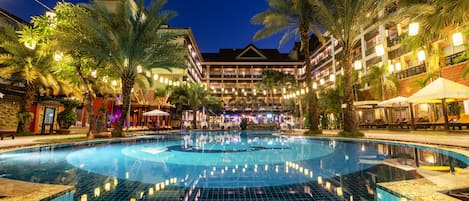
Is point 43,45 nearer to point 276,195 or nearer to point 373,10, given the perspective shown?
point 276,195

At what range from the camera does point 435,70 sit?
688 inches

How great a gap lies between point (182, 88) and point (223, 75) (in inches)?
975

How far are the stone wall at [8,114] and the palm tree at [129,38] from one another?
8063 millimetres

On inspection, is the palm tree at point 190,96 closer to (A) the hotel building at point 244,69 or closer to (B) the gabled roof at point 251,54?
(A) the hotel building at point 244,69

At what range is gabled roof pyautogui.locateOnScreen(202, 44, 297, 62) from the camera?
53156mm

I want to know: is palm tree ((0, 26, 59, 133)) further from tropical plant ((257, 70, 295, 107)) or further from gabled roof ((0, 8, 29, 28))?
tropical plant ((257, 70, 295, 107))

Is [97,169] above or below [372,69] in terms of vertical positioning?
below

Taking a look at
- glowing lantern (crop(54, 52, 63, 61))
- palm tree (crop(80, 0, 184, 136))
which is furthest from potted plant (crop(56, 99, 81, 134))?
glowing lantern (crop(54, 52, 63, 61))

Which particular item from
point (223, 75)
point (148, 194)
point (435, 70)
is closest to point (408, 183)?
point (148, 194)

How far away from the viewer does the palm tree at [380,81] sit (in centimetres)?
2133

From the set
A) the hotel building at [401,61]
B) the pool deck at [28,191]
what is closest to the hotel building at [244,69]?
the hotel building at [401,61]

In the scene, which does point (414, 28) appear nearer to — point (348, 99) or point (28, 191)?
point (348, 99)

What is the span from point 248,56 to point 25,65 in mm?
43874

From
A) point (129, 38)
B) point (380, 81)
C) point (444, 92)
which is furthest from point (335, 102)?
point (129, 38)
